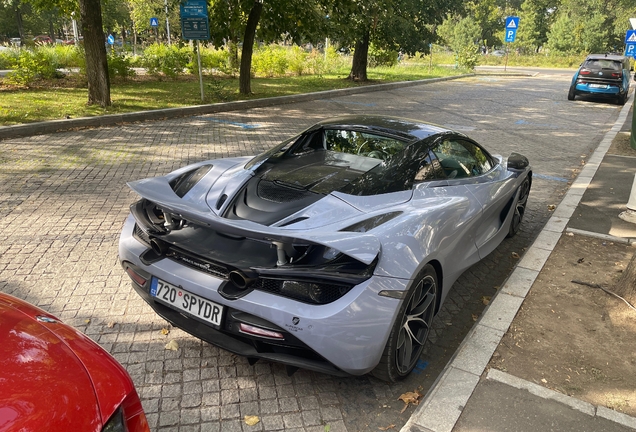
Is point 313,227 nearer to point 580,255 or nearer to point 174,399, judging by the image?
point 174,399

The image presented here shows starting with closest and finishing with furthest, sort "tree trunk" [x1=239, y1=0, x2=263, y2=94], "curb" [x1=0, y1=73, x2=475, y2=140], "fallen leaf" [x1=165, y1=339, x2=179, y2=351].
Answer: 1. "fallen leaf" [x1=165, y1=339, x2=179, y2=351]
2. "curb" [x1=0, y1=73, x2=475, y2=140]
3. "tree trunk" [x1=239, y1=0, x2=263, y2=94]

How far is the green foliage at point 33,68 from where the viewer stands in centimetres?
1424

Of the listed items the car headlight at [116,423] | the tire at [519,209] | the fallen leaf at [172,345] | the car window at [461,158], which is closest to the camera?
the car headlight at [116,423]

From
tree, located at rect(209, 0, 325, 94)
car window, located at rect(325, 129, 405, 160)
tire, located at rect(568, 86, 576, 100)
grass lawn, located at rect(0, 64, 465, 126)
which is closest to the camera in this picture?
car window, located at rect(325, 129, 405, 160)

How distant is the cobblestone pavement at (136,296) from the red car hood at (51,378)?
0.85 meters

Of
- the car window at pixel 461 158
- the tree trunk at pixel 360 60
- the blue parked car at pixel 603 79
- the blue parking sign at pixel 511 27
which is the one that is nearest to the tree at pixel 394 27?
the tree trunk at pixel 360 60

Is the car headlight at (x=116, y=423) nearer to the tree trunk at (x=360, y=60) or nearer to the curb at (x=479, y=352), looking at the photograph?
the curb at (x=479, y=352)

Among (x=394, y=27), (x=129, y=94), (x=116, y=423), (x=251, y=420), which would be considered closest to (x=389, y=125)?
(x=251, y=420)

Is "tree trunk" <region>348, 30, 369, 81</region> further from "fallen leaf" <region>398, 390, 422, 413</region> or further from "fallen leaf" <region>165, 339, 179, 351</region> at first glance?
"fallen leaf" <region>398, 390, 422, 413</region>

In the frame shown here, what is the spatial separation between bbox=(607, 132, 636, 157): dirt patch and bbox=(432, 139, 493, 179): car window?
656 centimetres

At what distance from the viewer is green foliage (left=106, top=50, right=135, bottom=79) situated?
16375 millimetres

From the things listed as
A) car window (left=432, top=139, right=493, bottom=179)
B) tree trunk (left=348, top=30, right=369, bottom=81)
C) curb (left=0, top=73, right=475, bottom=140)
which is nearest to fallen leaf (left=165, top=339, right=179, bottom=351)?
car window (left=432, top=139, right=493, bottom=179)

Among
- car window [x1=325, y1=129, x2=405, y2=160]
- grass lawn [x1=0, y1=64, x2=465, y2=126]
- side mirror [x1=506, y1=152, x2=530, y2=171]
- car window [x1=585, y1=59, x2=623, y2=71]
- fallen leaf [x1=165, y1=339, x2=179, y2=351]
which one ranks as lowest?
fallen leaf [x1=165, y1=339, x2=179, y2=351]

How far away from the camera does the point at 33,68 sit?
14852 mm
